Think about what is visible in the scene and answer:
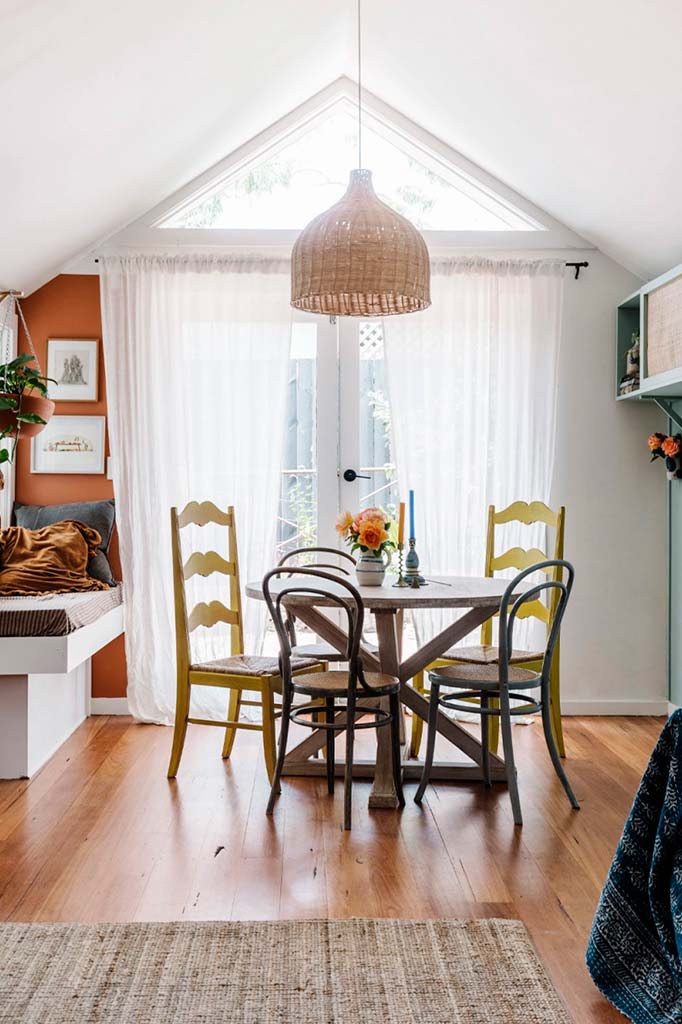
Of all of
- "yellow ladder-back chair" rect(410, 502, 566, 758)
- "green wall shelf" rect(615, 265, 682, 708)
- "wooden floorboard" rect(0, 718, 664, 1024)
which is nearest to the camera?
"wooden floorboard" rect(0, 718, 664, 1024)

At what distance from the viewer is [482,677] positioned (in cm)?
336

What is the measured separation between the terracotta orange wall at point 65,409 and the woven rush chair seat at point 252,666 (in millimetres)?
1352

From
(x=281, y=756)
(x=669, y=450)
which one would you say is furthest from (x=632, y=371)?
(x=281, y=756)

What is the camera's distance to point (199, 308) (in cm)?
482

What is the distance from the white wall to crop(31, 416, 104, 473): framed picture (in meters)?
2.37

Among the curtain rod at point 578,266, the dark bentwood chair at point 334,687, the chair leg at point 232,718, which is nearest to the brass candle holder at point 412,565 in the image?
the dark bentwood chair at point 334,687

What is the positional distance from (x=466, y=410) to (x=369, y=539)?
5.01 feet

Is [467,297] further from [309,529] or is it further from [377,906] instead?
[377,906]

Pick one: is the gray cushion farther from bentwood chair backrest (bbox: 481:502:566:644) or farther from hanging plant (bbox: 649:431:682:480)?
hanging plant (bbox: 649:431:682:480)

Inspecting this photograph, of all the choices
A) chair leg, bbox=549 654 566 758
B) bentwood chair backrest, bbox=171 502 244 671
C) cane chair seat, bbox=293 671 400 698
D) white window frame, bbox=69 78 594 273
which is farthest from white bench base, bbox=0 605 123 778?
white window frame, bbox=69 78 594 273

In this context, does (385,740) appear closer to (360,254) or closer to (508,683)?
(508,683)

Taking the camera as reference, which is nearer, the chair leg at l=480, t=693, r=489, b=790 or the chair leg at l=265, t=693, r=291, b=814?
the chair leg at l=265, t=693, r=291, b=814

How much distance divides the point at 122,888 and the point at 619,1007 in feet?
4.36

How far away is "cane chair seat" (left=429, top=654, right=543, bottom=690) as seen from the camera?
129 inches
